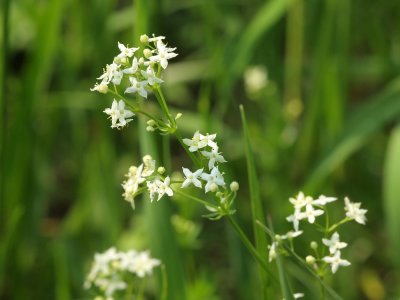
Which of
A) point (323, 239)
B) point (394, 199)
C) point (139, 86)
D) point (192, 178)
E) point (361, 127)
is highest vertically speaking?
point (361, 127)

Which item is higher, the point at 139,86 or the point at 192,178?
the point at 139,86

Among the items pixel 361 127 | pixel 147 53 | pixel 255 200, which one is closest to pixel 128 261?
pixel 255 200

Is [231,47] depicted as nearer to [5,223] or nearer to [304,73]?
[304,73]

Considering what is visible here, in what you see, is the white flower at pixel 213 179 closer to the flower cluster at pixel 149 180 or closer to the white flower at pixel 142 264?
the flower cluster at pixel 149 180

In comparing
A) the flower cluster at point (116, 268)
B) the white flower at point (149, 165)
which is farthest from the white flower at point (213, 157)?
the flower cluster at point (116, 268)

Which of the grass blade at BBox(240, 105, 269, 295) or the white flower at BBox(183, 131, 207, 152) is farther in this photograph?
the grass blade at BBox(240, 105, 269, 295)

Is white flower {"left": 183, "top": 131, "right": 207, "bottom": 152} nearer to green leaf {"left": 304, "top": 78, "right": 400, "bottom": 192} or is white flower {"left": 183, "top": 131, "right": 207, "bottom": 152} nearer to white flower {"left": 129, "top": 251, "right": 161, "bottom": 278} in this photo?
white flower {"left": 129, "top": 251, "right": 161, "bottom": 278}

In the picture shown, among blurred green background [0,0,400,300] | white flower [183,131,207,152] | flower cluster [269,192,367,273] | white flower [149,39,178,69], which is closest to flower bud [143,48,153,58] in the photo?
white flower [149,39,178,69]

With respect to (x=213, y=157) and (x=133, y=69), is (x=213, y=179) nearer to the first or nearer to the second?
(x=213, y=157)
